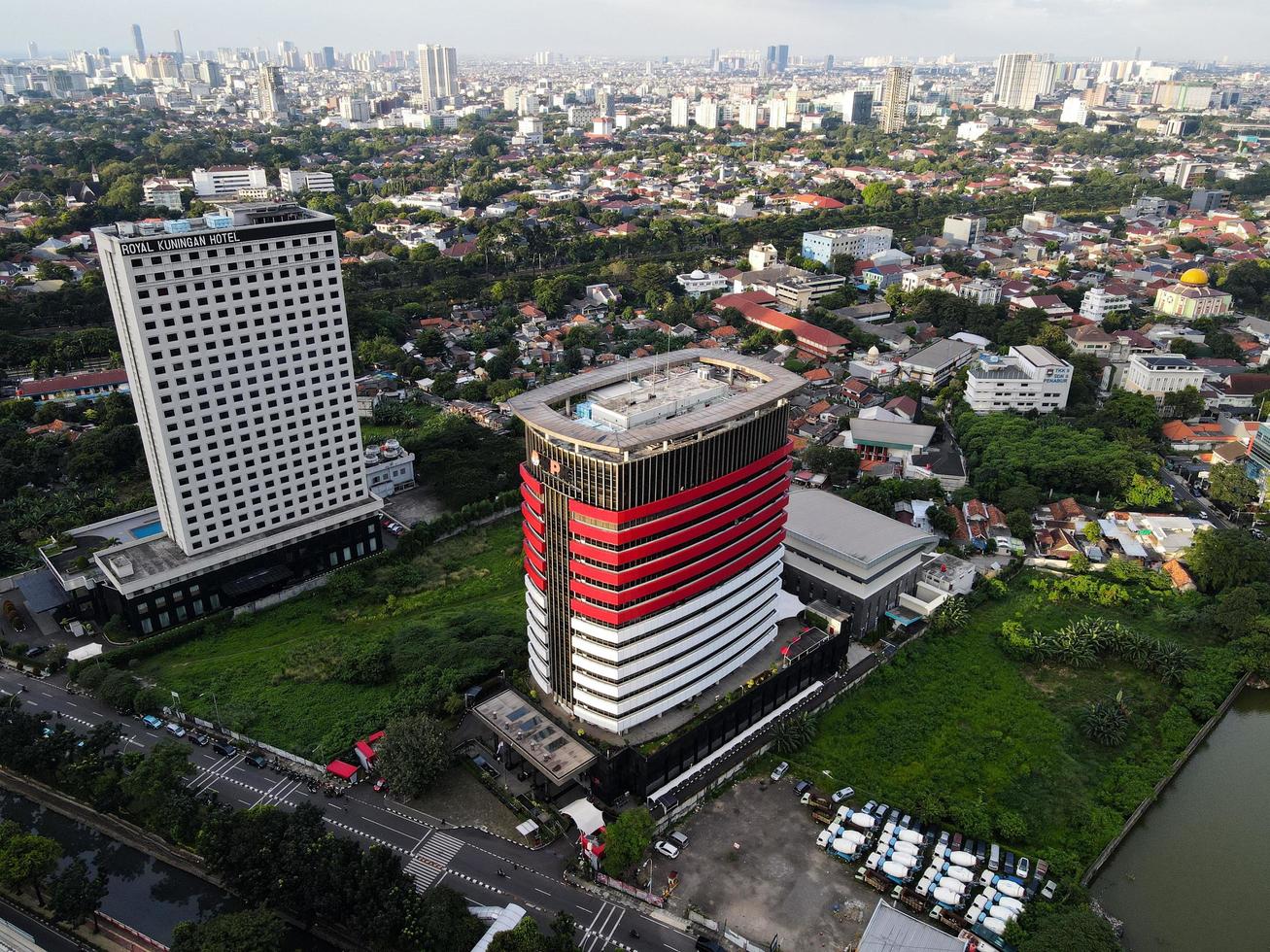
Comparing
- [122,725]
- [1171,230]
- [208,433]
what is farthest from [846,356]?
[1171,230]

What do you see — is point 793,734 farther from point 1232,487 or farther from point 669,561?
point 1232,487

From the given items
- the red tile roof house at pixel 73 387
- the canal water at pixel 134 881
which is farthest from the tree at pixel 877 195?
the canal water at pixel 134 881

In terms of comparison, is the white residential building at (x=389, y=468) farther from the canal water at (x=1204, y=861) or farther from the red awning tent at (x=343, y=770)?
the canal water at (x=1204, y=861)

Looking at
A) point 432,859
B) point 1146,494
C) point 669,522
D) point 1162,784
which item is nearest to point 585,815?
point 432,859

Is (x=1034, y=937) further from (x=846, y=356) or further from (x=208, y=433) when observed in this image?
(x=846, y=356)

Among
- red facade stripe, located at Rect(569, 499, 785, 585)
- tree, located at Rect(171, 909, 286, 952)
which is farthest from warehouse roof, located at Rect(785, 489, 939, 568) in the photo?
tree, located at Rect(171, 909, 286, 952)

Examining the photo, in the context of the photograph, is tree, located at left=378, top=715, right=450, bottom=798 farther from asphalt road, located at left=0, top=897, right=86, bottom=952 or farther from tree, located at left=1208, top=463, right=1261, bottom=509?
tree, located at left=1208, top=463, right=1261, bottom=509
